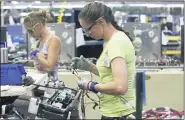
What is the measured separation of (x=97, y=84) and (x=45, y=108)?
78cm

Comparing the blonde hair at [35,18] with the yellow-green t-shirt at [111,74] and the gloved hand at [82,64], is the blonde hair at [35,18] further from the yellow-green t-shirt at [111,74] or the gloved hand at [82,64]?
the yellow-green t-shirt at [111,74]

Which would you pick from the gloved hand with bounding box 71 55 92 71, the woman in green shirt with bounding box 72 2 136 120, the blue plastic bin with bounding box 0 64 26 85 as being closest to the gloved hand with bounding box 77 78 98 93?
the woman in green shirt with bounding box 72 2 136 120

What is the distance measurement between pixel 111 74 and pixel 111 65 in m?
0.08

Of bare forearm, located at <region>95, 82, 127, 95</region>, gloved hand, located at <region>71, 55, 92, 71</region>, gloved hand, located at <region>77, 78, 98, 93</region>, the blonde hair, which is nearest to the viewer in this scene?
bare forearm, located at <region>95, 82, 127, 95</region>

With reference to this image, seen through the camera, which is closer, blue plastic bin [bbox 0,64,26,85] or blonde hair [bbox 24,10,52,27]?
blue plastic bin [bbox 0,64,26,85]

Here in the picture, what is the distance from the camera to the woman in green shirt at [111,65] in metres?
1.74

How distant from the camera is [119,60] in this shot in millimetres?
1742

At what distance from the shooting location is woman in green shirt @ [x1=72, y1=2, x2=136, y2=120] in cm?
174

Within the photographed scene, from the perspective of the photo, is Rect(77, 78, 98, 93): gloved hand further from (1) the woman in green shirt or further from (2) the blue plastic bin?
(2) the blue plastic bin

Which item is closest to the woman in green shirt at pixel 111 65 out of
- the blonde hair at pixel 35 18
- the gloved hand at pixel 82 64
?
the gloved hand at pixel 82 64

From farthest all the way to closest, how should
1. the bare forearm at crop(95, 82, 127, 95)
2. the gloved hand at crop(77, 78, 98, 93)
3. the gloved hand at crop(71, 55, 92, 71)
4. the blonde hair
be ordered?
the blonde hair, the gloved hand at crop(71, 55, 92, 71), the gloved hand at crop(77, 78, 98, 93), the bare forearm at crop(95, 82, 127, 95)

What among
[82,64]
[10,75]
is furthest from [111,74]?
[10,75]

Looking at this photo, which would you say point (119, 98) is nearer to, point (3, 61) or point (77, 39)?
point (3, 61)

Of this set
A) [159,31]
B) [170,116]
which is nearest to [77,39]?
[159,31]
